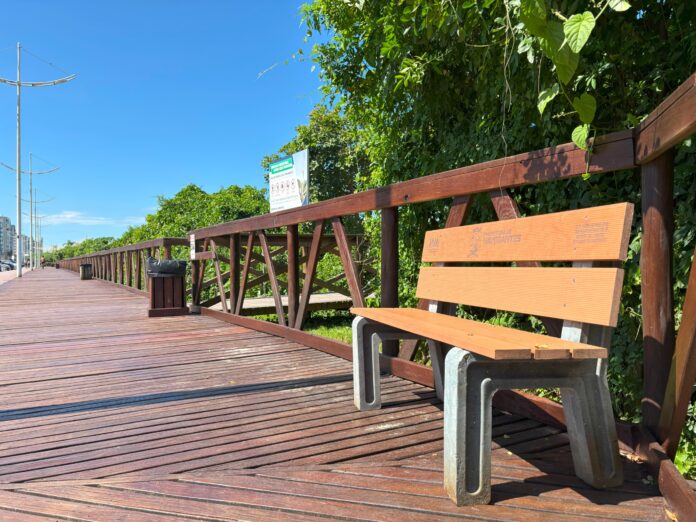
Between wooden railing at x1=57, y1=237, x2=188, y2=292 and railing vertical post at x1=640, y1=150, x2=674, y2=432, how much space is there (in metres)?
6.38

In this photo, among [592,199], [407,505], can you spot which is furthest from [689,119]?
[407,505]

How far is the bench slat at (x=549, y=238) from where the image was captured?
1522 millimetres

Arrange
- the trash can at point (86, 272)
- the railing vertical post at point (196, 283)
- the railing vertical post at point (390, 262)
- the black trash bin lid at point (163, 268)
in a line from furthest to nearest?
the trash can at point (86, 272) < the railing vertical post at point (196, 283) < the black trash bin lid at point (163, 268) < the railing vertical post at point (390, 262)

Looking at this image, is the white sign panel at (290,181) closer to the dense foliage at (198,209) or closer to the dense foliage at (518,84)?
the dense foliage at (518,84)

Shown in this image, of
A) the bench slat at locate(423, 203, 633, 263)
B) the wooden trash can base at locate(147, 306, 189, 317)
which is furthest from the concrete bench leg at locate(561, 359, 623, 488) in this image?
the wooden trash can base at locate(147, 306, 189, 317)

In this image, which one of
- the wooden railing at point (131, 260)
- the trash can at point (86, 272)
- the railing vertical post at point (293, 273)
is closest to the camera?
the railing vertical post at point (293, 273)

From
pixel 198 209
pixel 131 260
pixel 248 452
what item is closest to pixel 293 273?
pixel 248 452

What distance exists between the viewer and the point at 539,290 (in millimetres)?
1763

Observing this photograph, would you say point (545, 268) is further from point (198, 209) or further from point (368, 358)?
point (198, 209)

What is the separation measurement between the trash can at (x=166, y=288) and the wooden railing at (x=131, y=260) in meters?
0.87

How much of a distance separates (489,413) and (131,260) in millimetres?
12110

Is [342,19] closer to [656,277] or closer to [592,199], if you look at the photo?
[592,199]

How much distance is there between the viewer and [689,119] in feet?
4.11

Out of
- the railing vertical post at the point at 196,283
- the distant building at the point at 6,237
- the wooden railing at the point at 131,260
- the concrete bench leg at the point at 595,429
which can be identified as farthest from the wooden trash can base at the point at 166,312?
the distant building at the point at 6,237
